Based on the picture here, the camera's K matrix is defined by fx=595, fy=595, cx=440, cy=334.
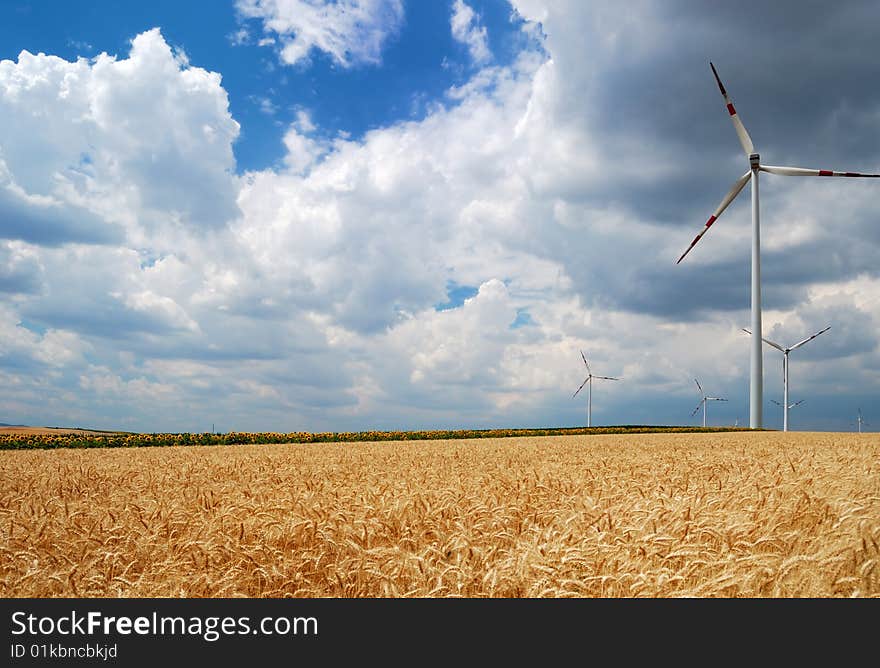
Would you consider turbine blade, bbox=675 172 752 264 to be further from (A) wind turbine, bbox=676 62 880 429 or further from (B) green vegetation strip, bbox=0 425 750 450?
(B) green vegetation strip, bbox=0 425 750 450

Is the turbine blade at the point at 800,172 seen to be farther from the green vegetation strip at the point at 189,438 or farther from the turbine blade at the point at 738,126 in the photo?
the green vegetation strip at the point at 189,438

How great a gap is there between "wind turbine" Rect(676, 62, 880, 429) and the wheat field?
2316 inches

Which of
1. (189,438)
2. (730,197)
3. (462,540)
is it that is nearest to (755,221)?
(730,197)

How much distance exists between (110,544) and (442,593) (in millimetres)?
4447

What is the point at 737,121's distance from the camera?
219 feet

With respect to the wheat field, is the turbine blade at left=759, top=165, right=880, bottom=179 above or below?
above

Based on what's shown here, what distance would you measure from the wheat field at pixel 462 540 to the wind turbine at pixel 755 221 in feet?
193

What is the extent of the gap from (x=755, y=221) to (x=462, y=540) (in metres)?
69.6

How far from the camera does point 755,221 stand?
213 ft

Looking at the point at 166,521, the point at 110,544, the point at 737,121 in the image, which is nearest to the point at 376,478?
the point at 166,521

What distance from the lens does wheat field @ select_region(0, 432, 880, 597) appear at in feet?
17.0

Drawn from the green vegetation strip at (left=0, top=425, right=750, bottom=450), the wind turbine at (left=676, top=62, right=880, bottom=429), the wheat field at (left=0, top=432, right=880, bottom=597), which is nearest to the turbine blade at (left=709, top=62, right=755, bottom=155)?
the wind turbine at (left=676, top=62, right=880, bottom=429)

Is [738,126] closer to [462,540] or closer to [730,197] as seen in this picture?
[730,197]

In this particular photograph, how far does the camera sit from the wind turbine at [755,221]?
63.1 meters
